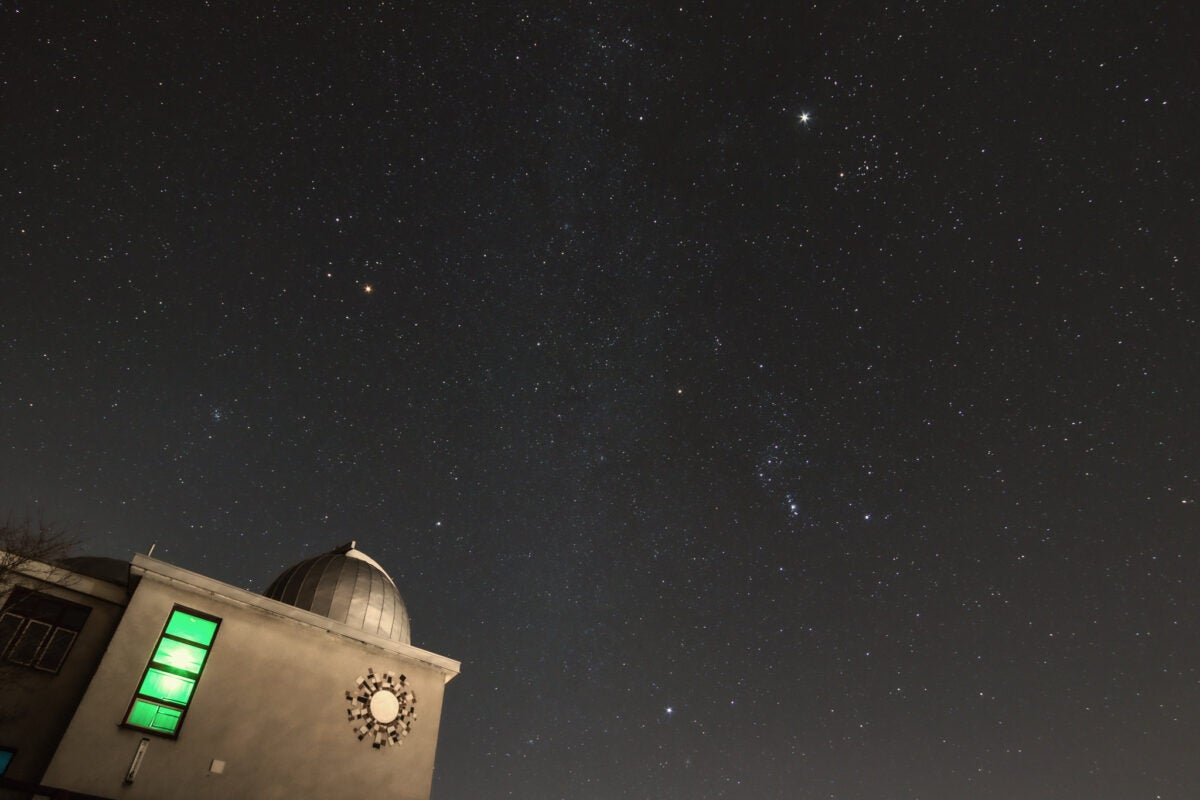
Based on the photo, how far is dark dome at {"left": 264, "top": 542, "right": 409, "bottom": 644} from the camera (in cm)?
1553

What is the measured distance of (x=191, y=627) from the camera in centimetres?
1261

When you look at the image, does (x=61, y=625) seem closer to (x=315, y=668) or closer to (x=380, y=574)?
(x=315, y=668)

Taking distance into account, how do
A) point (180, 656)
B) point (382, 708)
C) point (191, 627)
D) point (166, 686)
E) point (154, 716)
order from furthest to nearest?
A: 1. point (382, 708)
2. point (191, 627)
3. point (180, 656)
4. point (166, 686)
5. point (154, 716)

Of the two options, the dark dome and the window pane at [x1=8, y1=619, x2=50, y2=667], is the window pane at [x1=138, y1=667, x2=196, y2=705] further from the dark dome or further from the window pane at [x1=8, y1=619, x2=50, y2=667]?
the dark dome

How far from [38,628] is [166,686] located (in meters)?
2.84

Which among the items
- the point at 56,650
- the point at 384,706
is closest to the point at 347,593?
the point at 384,706

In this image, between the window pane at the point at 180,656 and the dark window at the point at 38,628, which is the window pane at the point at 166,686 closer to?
the window pane at the point at 180,656

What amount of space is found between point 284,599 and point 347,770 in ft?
14.3

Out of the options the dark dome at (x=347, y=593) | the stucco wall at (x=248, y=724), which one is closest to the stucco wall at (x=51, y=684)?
the stucco wall at (x=248, y=724)

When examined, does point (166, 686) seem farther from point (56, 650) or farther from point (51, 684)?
point (56, 650)

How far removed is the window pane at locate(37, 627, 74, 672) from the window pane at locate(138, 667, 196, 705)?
197 cm

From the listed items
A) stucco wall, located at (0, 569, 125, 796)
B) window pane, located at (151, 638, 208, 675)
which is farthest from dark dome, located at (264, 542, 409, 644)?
stucco wall, located at (0, 569, 125, 796)

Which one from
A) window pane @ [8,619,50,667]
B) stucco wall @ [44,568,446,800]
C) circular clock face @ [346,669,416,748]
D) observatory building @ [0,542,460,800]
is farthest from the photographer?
circular clock face @ [346,669,416,748]

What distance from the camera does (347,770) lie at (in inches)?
527
